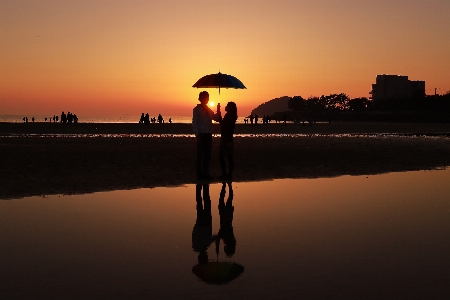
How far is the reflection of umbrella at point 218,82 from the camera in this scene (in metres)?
14.9

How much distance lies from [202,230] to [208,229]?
0.12m

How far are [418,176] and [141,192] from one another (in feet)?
26.8

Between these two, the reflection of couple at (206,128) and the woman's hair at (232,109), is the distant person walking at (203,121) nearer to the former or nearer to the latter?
the reflection of couple at (206,128)

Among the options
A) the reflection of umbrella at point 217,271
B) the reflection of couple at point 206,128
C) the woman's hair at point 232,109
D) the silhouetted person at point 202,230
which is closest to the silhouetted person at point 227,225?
the silhouetted person at point 202,230

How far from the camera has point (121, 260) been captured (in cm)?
566

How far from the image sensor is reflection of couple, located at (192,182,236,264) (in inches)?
247

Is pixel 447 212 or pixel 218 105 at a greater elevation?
pixel 218 105

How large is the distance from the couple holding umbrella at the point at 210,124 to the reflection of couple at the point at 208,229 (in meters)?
2.89

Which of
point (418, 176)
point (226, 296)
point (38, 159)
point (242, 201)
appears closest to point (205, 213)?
point (242, 201)

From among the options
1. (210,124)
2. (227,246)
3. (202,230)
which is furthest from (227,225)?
(210,124)

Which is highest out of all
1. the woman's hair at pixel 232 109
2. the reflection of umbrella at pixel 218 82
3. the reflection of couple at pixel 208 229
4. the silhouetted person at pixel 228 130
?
the reflection of umbrella at pixel 218 82

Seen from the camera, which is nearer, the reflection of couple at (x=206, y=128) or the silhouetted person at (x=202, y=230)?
the silhouetted person at (x=202, y=230)

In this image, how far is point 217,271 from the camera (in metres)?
5.29

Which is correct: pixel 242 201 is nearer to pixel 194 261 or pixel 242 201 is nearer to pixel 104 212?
pixel 104 212
